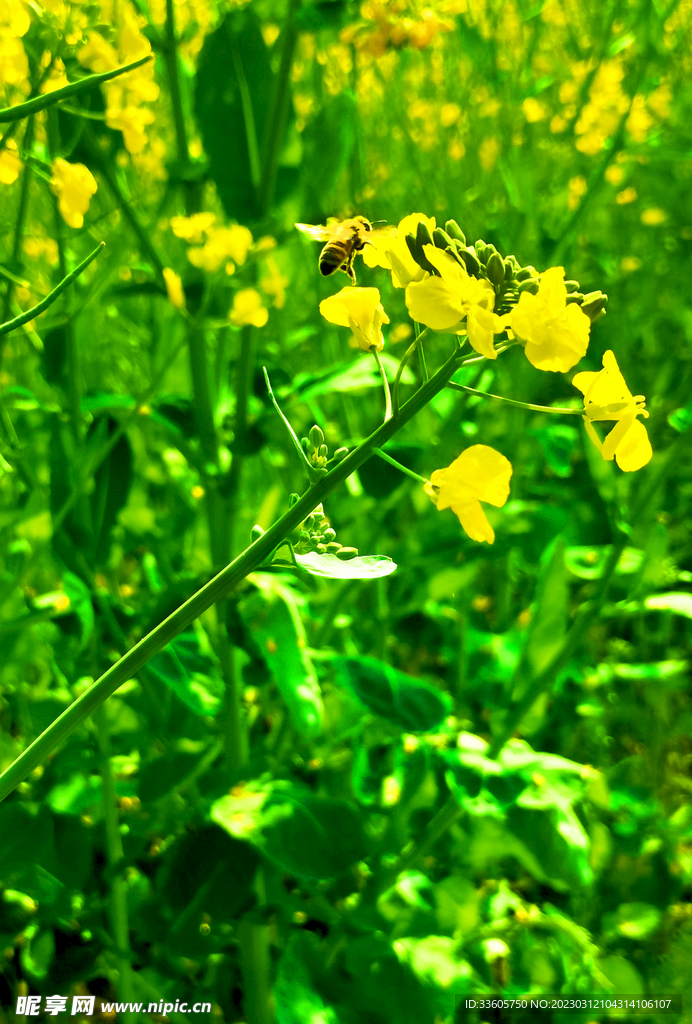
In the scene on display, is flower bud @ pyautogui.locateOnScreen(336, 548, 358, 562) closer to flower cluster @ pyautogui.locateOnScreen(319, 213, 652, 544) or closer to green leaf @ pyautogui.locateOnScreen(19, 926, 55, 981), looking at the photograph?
flower cluster @ pyautogui.locateOnScreen(319, 213, 652, 544)

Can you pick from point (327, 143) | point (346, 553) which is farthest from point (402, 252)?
point (327, 143)

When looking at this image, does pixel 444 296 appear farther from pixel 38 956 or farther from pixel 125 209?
pixel 38 956

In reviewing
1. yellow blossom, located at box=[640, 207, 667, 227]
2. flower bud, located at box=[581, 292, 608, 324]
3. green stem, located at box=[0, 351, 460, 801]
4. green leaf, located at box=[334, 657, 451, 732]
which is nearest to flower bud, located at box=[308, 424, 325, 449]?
green stem, located at box=[0, 351, 460, 801]

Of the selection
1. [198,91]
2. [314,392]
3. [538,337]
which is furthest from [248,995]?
[198,91]

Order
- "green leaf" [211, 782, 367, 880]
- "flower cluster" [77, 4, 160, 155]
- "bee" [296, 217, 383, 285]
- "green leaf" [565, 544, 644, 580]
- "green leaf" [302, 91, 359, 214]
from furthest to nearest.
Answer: "green leaf" [565, 544, 644, 580], "green leaf" [302, 91, 359, 214], "green leaf" [211, 782, 367, 880], "flower cluster" [77, 4, 160, 155], "bee" [296, 217, 383, 285]

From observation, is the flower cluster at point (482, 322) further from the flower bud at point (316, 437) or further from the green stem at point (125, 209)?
the green stem at point (125, 209)
